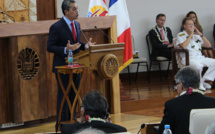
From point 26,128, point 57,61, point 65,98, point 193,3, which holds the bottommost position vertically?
point 26,128

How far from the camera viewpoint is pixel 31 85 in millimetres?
5637

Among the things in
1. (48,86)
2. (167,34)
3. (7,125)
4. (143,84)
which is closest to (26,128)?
(7,125)

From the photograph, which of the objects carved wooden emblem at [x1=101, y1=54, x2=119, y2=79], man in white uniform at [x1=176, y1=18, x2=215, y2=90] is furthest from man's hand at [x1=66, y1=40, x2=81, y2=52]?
man in white uniform at [x1=176, y1=18, x2=215, y2=90]

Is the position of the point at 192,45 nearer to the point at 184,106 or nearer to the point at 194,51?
the point at 194,51

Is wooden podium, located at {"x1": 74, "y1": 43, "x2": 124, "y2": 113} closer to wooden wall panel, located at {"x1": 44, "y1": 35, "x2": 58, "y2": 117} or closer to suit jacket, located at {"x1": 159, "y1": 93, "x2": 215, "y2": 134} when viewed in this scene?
wooden wall panel, located at {"x1": 44, "y1": 35, "x2": 58, "y2": 117}

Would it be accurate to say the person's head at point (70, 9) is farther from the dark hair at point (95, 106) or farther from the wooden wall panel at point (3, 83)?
the dark hair at point (95, 106)

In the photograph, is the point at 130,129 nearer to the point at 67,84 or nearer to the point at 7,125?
the point at 67,84

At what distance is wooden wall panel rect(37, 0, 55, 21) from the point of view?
8.67 meters

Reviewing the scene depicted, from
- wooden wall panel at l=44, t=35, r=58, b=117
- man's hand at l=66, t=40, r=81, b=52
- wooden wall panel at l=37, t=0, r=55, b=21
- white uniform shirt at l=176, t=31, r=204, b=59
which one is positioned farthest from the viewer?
wooden wall panel at l=37, t=0, r=55, b=21

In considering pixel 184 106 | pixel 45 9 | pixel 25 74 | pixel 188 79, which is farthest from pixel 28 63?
pixel 45 9

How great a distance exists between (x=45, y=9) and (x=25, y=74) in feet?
11.1

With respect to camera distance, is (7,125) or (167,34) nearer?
(7,125)

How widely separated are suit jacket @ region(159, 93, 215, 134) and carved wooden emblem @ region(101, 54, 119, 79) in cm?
186

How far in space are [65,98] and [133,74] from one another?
4.97 meters
